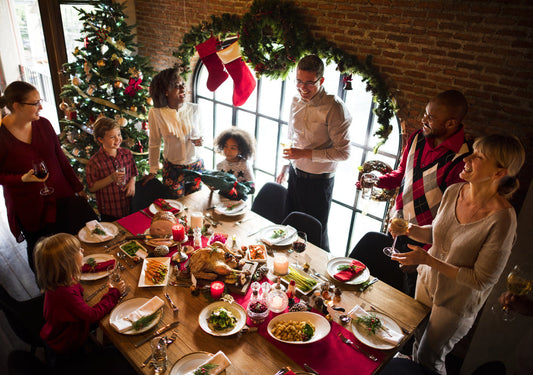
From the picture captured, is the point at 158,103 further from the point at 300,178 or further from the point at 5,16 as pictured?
the point at 5,16

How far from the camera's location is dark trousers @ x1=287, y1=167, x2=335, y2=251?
141 inches

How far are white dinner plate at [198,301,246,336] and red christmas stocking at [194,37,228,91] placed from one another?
9.68 feet

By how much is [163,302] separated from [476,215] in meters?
1.87

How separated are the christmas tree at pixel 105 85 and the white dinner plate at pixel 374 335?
3.63 meters

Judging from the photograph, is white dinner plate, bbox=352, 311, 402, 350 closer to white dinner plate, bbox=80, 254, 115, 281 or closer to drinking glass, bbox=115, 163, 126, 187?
white dinner plate, bbox=80, 254, 115, 281

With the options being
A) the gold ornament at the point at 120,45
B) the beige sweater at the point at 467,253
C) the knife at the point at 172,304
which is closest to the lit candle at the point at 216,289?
the knife at the point at 172,304

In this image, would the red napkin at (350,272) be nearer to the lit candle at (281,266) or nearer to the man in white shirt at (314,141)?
the lit candle at (281,266)

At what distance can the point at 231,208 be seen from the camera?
3.07 meters

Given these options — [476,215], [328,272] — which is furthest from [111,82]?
[476,215]

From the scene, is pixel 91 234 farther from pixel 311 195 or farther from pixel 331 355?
pixel 311 195

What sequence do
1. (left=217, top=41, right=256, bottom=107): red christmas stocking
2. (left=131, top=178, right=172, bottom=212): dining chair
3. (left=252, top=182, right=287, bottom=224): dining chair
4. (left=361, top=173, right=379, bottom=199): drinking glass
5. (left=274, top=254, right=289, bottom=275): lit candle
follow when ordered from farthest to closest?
(left=217, top=41, right=256, bottom=107): red christmas stocking < (left=252, top=182, right=287, bottom=224): dining chair < (left=131, top=178, right=172, bottom=212): dining chair < (left=361, top=173, right=379, bottom=199): drinking glass < (left=274, top=254, right=289, bottom=275): lit candle

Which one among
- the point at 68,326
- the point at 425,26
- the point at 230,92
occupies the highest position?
the point at 425,26

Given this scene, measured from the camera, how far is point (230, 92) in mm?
5207

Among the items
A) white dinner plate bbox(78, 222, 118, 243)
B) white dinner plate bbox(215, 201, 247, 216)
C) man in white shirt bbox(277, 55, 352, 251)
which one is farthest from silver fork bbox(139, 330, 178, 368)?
man in white shirt bbox(277, 55, 352, 251)
